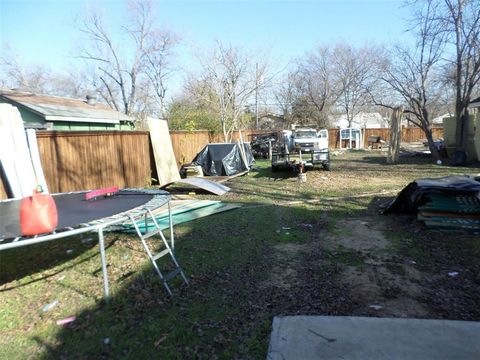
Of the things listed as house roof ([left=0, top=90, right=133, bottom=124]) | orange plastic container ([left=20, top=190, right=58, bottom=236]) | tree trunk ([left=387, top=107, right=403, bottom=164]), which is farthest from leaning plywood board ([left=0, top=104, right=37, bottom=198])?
tree trunk ([left=387, top=107, right=403, bottom=164])

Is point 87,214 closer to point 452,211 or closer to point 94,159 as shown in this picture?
point 452,211

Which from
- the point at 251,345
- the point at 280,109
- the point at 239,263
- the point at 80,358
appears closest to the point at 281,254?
the point at 239,263

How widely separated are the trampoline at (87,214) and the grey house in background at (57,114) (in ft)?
37.7

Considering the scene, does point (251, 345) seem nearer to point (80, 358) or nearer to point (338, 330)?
point (338, 330)

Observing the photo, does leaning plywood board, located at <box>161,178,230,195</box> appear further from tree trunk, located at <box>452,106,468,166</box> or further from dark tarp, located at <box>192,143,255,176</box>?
tree trunk, located at <box>452,106,468,166</box>

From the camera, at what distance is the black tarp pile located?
5.55m

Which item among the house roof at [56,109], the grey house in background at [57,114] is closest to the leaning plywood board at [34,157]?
the grey house in background at [57,114]

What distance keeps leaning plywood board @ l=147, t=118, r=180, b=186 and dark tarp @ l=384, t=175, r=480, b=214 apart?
709cm

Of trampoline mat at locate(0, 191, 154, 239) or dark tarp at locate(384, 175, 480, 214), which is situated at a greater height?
trampoline mat at locate(0, 191, 154, 239)

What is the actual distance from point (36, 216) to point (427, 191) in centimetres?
551

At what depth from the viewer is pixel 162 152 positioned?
40.4ft

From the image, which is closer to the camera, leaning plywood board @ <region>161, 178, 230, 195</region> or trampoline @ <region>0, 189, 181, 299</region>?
trampoline @ <region>0, 189, 181, 299</region>

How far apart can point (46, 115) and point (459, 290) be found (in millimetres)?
17285

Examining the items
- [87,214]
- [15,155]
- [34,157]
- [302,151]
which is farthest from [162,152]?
[87,214]
